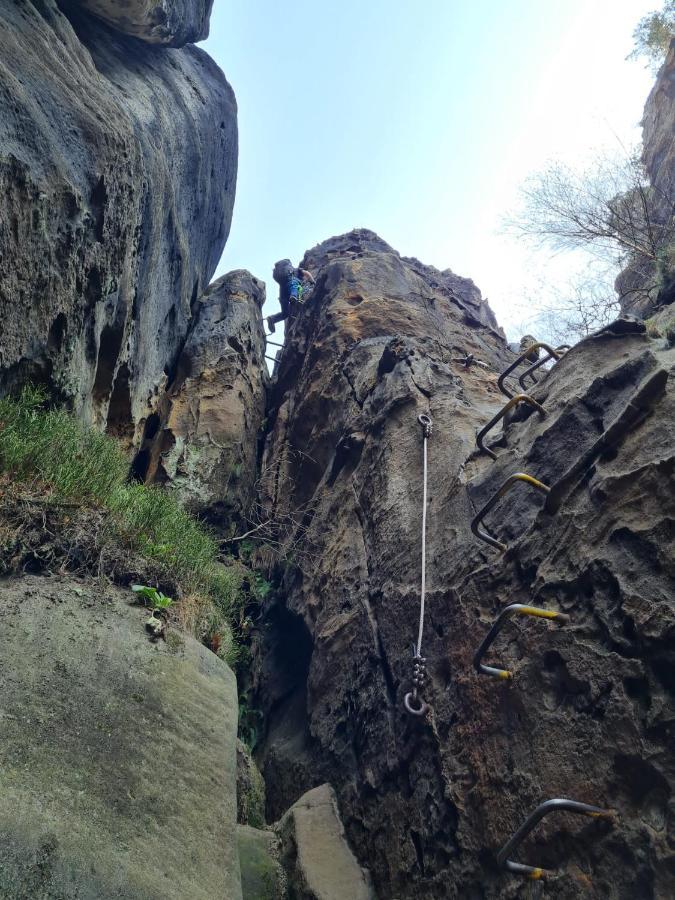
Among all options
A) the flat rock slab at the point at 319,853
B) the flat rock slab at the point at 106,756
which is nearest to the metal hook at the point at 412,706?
the flat rock slab at the point at 319,853

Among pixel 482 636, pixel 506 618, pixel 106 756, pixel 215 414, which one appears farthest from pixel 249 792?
pixel 215 414

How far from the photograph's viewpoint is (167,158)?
9.09m

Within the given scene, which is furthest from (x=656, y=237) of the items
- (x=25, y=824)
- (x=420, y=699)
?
(x=25, y=824)

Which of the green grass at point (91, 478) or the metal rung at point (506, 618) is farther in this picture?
the green grass at point (91, 478)

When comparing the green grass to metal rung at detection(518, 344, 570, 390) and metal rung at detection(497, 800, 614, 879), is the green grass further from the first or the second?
metal rung at detection(518, 344, 570, 390)

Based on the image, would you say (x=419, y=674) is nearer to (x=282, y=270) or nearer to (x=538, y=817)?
(x=538, y=817)

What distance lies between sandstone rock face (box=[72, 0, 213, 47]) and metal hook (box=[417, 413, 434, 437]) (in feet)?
22.8

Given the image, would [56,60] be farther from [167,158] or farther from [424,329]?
[424,329]

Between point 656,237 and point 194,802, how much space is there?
9.44m

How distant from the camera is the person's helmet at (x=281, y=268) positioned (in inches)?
608

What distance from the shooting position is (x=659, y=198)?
10719 millimetres

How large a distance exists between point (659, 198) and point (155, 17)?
28.0ft

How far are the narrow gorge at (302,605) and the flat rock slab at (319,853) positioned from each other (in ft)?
0.08

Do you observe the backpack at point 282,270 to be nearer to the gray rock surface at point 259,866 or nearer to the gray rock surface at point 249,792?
the gray rock surface at point 249,792
